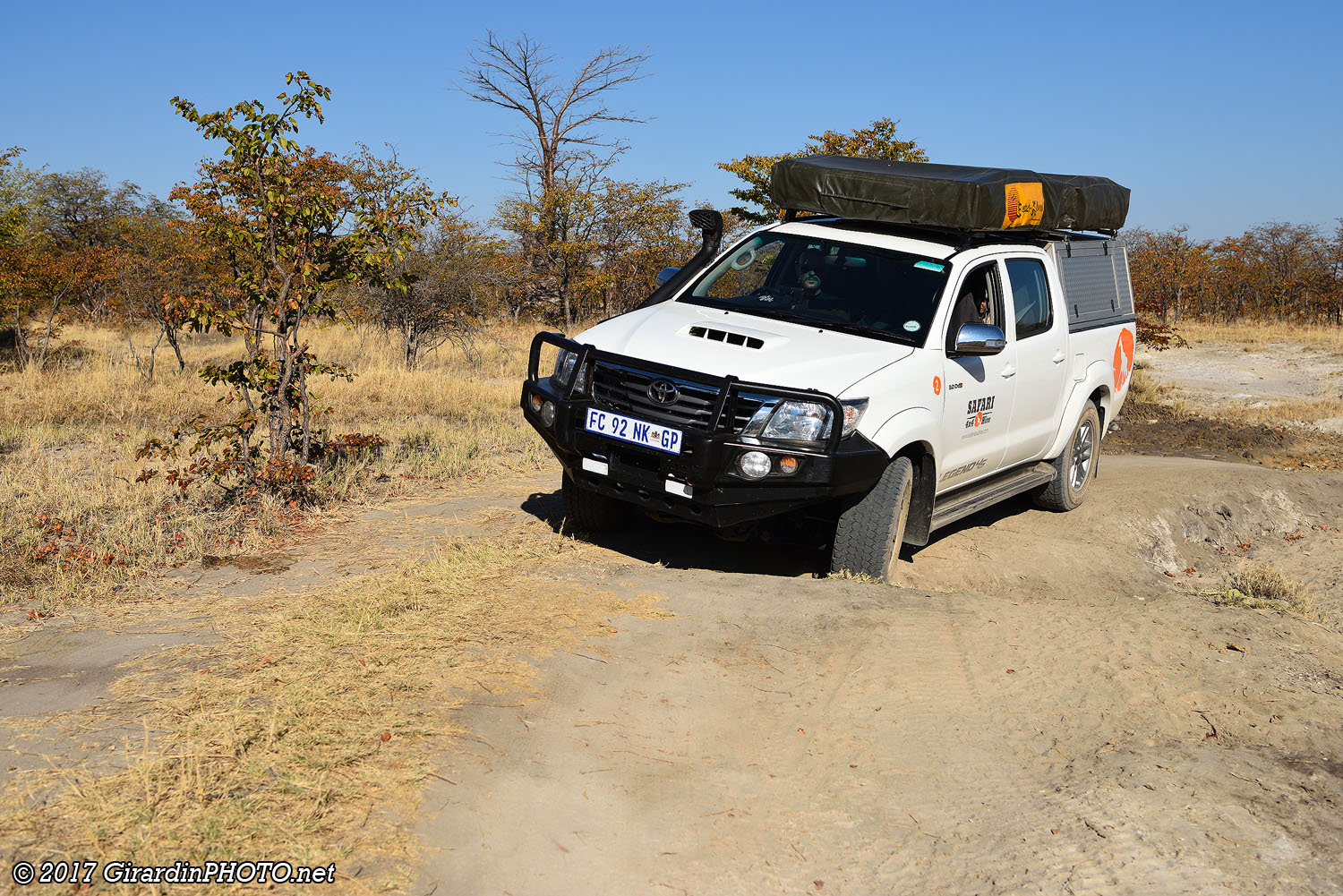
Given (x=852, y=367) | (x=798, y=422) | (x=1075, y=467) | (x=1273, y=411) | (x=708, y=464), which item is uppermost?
(x=852, y=367)

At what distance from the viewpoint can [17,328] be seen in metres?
17.4

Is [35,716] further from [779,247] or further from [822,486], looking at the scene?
[779,247]

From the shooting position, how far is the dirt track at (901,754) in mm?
3119

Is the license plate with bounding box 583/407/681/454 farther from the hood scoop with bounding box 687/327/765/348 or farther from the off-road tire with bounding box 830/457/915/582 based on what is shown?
the off-road tire with bounding box 830/457/915/582

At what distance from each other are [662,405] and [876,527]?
1.34 metres

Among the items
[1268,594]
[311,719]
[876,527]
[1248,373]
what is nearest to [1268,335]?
[1248,373]

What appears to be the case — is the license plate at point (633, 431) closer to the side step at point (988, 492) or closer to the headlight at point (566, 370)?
the headlight at point (566, 370)

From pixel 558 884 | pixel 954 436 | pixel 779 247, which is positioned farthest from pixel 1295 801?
pixel 779 247

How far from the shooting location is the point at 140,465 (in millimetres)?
9039

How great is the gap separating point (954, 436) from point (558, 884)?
12.9 ft

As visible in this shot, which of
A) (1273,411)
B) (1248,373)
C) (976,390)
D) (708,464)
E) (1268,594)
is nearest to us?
(708,464)

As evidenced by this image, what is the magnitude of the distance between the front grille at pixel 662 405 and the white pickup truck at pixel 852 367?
10 mm

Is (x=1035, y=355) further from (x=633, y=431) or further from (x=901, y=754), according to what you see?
(x=901, y=754)

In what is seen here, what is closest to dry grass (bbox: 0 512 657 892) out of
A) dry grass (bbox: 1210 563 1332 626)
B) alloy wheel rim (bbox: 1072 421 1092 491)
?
dry grass (bbox: 1210 563 1332 626)
